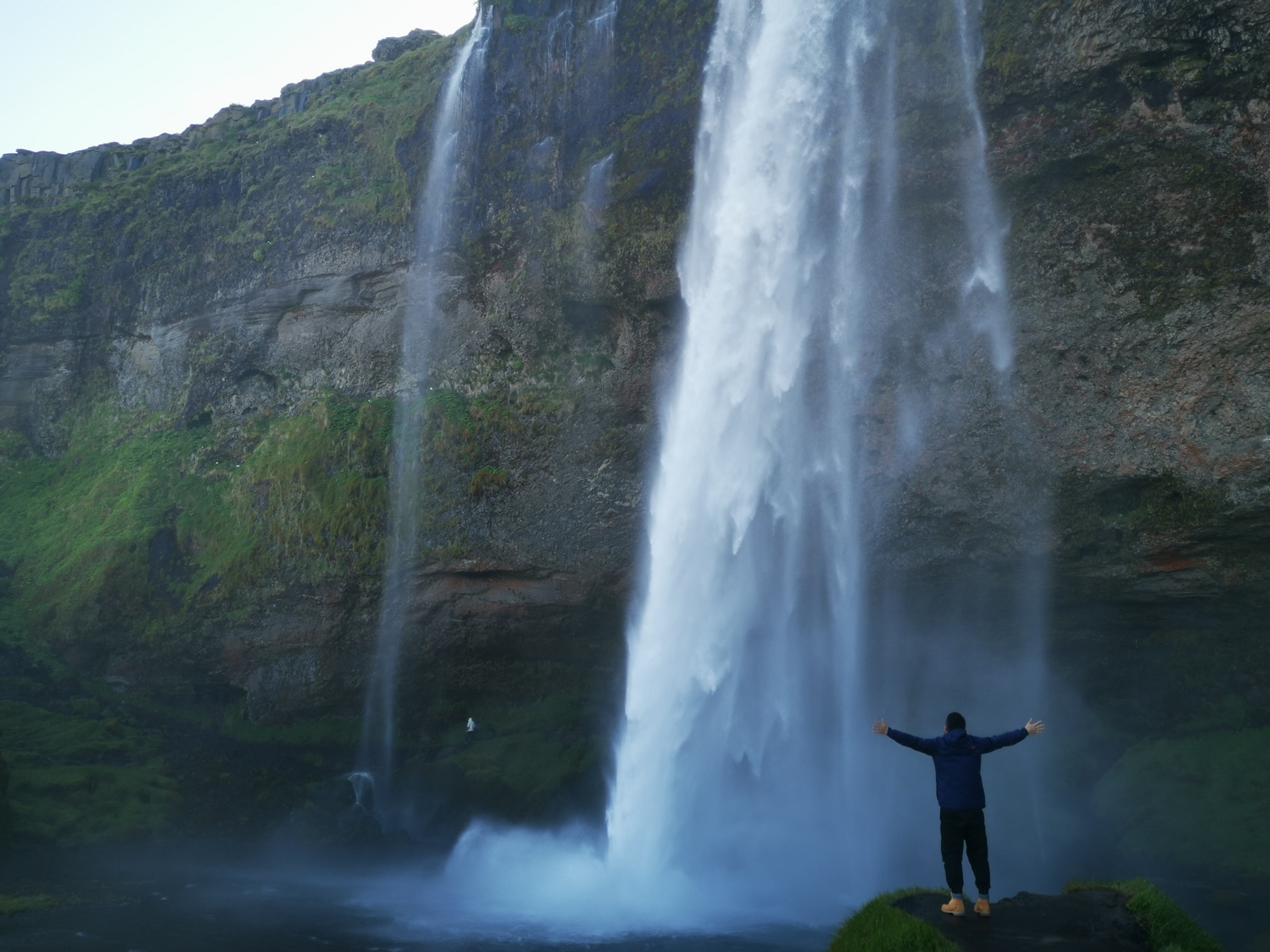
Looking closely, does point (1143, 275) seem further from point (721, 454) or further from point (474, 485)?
point (474, 485)

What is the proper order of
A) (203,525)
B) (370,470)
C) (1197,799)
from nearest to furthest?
1. (1197,799)
2. (370,470)
3. (203,525)

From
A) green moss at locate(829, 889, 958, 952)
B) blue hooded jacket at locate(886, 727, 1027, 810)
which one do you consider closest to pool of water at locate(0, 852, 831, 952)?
green moss at locate(829, 889, 958, 952)

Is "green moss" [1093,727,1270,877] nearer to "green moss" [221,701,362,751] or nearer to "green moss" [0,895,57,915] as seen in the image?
"green moss" [221,701,362,751]

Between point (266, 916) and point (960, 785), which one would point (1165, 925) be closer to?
point (960, 785)

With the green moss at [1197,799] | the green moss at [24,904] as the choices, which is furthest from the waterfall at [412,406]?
the green moss at [1197,799]

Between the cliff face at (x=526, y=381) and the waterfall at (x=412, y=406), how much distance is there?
38cm

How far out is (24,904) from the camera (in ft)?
47.3

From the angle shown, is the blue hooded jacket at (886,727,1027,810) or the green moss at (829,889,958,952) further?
the blue hooded jacket at (886,727,1027,810)

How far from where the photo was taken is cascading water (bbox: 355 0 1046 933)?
690 inches

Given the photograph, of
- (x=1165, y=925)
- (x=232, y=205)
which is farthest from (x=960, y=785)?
(x=232, y=205)

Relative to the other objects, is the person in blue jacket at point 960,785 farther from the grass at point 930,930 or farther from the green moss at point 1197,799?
the green moss at point 1197,799

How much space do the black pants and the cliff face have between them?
414 inches

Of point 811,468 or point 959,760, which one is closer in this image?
point 959,760

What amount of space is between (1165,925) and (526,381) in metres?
16.6
